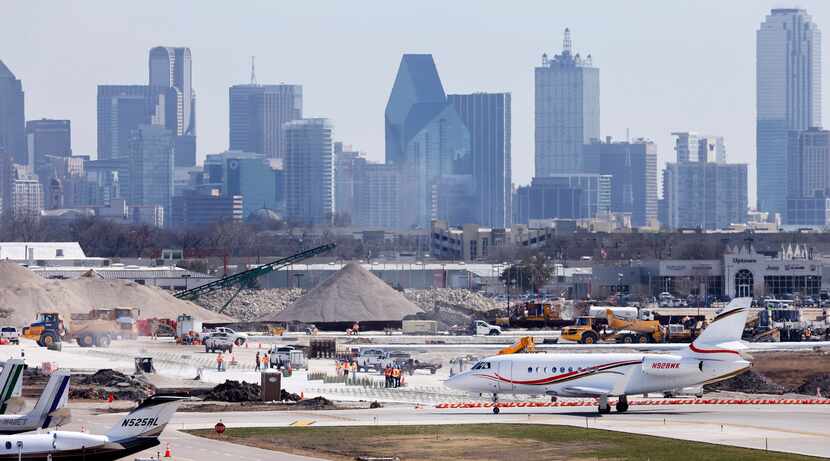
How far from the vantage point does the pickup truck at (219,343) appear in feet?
403

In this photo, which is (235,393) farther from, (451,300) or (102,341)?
(451,300)

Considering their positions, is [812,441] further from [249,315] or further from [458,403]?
[249,315]

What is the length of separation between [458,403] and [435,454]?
21012 millimetres

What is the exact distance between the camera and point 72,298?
150375 millimetres

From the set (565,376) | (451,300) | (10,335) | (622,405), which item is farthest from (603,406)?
(451,300)

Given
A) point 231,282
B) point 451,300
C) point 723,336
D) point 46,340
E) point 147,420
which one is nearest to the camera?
point 147,420

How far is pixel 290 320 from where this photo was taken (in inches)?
6083

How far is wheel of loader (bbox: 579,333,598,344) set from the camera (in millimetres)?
126625

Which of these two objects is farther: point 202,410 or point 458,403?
point 458,403

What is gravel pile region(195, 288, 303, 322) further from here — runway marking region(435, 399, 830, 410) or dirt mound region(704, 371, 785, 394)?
runway marking region(435, 399, 830, 410)

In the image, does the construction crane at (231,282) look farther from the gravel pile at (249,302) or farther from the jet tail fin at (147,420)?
the jet tail fin at (147,420)

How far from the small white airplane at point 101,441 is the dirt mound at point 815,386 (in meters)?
43.9

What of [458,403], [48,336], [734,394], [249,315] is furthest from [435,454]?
[249,315]

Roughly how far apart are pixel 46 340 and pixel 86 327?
609 cm
